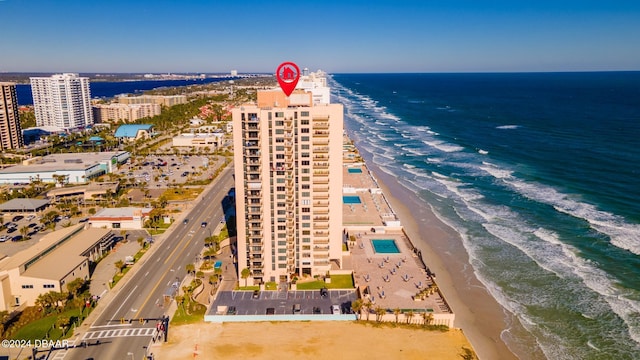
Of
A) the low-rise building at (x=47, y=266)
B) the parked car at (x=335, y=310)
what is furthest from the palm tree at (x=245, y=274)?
the low-rise building at (x=47, y=266)

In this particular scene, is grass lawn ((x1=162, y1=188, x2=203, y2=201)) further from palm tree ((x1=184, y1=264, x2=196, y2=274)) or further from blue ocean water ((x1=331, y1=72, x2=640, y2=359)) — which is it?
blue ocean water ((x1=331, y1=72, x2=640, y2=359))

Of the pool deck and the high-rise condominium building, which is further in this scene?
the high-rise condominium building

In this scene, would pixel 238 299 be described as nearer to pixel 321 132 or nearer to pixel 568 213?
pixel 321 132

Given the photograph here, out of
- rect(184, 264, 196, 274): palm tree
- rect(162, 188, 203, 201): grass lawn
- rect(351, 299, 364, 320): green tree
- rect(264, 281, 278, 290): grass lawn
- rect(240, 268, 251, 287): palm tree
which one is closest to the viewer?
rect(351, 299, 364, 320): green tree

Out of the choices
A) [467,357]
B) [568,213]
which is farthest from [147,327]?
[568,213]

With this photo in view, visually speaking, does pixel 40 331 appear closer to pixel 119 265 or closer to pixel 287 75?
pixel 119 265

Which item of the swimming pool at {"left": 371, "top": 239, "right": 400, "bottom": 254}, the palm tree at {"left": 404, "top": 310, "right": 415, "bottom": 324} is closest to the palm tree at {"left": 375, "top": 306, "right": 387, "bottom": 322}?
the palm tree at {"left": 404, "top": 310, "right": 415, "bottom": 324}

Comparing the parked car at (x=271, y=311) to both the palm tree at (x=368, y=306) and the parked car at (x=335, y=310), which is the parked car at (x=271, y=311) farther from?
the palm tree at (x=368, y=306)
